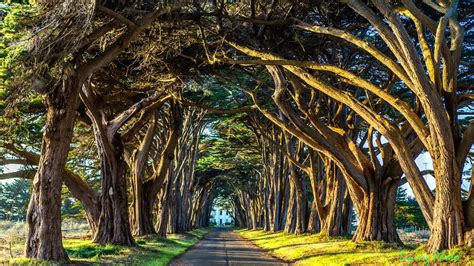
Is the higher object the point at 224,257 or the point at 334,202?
the point at 334,202

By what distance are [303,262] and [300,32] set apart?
650 cm

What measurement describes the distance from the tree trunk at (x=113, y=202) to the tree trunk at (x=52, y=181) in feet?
20.9

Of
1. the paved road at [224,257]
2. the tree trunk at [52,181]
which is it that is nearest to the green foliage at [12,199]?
the paved road at [224,257]

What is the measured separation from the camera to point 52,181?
37.5 feet

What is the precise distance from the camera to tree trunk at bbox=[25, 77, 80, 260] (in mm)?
11133

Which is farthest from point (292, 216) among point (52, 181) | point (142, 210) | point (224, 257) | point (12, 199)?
point (12, 199)

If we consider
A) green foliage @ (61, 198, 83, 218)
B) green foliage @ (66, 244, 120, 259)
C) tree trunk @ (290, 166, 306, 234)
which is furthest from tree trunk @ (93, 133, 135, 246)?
green foliage @ (61, 198, 83, 218)

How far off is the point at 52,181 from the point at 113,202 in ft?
24.0

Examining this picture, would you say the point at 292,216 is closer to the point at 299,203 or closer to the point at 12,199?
the point at 299,203

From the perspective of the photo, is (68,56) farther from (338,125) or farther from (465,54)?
(465,54)

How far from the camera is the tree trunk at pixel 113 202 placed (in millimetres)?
18047

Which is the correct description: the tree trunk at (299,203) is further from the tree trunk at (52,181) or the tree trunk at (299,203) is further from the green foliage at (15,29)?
the green foliage at (15,29)

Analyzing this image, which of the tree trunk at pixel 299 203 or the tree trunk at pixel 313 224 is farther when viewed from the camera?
the tree trunk at pixel 299 203

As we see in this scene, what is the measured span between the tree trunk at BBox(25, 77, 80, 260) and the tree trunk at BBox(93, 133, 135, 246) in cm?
636
